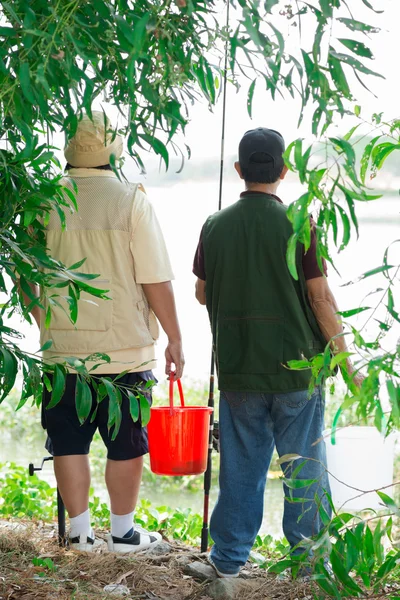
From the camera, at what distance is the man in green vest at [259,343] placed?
2.55m

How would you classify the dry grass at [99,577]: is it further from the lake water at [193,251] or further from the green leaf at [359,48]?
the lake water at [193,251]

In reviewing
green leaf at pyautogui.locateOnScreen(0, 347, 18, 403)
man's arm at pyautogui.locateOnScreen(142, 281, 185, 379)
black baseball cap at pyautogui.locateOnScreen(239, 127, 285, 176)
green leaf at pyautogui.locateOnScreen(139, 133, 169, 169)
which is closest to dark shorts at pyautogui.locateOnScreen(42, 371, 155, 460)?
man's arm at pyautogui.locateOnScreen(142, 281, 185, 379)

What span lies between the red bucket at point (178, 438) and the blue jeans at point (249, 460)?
192 mm

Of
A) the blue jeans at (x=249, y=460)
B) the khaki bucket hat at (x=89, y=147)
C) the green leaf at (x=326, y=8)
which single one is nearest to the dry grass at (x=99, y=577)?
the blue jeans at (x=249, y=460)

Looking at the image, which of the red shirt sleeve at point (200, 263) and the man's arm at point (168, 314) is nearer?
the red shirt sleeve at point (200, 263)

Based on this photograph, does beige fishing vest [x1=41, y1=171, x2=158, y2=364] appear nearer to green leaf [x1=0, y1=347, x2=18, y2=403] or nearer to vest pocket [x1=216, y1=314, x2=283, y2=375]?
vest pocket [x1=216, y1=314, x2=283, y2=375]

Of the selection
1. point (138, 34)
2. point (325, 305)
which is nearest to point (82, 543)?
point (325, 305)

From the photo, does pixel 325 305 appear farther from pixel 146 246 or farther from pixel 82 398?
pixel 82 398

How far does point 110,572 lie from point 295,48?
194 cm

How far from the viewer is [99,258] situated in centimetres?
283

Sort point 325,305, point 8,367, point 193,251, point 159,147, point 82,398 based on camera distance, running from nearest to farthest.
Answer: point 159,147
point 8,367
point 82,398
point 325,305
point 193,251

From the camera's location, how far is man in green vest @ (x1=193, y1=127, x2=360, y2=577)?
2.55m

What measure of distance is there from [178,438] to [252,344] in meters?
0.50

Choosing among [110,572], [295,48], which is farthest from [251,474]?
[295,48]
